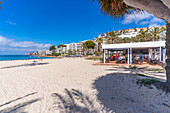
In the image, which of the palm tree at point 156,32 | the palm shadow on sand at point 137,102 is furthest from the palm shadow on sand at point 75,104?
the palm tree at point 156,32

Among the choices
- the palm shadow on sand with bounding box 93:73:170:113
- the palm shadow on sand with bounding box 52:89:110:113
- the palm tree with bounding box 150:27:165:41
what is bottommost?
the palm shadow on sand with bounding box 52:89:110:113

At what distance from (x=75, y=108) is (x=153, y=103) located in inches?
96.6

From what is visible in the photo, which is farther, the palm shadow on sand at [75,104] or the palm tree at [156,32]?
the palm tree at [156,32]

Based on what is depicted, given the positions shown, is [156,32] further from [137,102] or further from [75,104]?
[75,104]

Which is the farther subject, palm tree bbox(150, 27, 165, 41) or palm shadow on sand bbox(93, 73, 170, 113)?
palm tree bbox(150, 27, 165, 41)

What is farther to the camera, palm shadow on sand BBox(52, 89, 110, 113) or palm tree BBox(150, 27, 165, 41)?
palm tree BBox(150, 27, 165, 41)

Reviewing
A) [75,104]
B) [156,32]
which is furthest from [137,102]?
[156,32]

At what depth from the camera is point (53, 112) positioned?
253cm

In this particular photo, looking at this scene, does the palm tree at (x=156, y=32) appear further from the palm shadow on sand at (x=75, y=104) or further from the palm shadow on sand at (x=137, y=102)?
the palm shadow on sand at (x=75, y=104)

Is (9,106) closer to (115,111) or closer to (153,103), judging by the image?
(115,111)

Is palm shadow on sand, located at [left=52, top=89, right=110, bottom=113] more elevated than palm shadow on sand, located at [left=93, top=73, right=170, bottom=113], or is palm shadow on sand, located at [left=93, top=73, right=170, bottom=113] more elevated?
palm shadow on sand, located at [left=93, top=73, right=170, bottom=113]

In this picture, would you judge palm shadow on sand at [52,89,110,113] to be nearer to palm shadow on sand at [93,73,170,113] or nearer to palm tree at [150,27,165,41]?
palm shadow on sand at [93,73,170,113]

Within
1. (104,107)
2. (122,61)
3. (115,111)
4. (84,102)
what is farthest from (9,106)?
(122,61)

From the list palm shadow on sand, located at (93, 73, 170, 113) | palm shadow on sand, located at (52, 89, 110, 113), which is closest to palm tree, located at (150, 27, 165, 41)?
palm shadow on sand, located at (93, 73, 170, 113)
